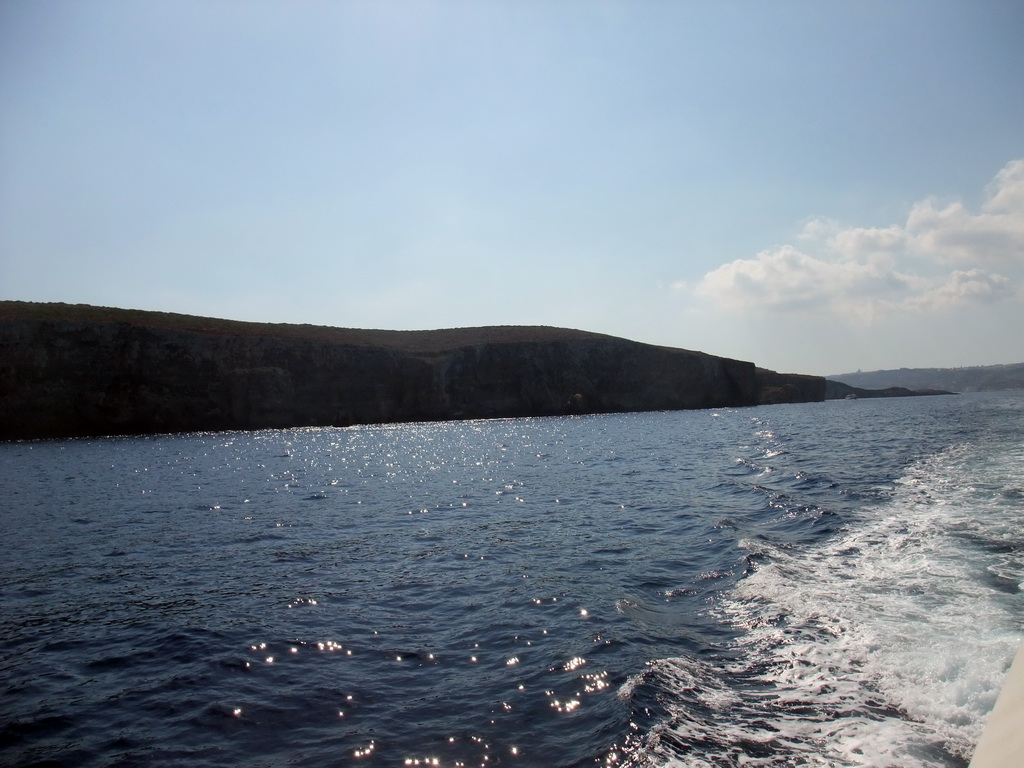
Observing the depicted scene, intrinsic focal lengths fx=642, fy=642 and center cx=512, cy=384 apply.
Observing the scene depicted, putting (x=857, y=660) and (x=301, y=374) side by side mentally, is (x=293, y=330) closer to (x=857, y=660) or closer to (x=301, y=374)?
(x=301, y=374)

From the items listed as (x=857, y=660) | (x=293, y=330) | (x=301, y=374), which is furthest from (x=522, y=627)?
(x=293, y=330)

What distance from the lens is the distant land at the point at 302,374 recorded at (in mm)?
71750

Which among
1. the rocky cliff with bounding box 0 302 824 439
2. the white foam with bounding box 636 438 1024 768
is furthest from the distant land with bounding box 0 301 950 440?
the white foam with bounding box 636 438 1024 768

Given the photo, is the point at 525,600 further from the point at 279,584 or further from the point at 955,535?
the point at 955,535

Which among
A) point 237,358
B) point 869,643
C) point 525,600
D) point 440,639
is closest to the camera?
point 869,643

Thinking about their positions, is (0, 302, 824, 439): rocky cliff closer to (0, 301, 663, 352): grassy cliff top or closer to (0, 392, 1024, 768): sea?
(0, 301, 663, 352): grassy cliff top

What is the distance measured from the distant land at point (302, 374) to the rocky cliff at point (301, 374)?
0.51ft

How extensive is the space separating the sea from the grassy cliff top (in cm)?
6327

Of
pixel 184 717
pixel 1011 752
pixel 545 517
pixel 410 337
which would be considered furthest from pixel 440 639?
pixel 410 337

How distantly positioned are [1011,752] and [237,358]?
8897 cm

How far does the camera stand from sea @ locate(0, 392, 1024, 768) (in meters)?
7.23

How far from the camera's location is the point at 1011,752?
2652 mm

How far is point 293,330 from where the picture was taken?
10006cm

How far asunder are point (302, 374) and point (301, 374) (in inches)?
5.2
